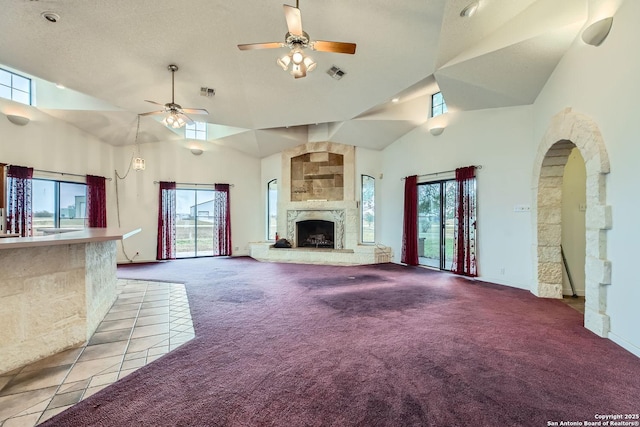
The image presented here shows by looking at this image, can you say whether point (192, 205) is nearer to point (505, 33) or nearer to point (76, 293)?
point (76, 293)

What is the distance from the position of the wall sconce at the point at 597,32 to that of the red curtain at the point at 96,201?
9.12 m

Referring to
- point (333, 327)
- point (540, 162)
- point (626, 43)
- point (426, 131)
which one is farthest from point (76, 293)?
point (426, 131)

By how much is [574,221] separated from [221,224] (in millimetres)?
7951

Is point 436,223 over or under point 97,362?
over

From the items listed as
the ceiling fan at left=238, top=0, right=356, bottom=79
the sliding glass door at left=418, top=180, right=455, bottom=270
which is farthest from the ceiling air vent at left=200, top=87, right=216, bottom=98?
the sliding glass door at left=418, top=180, right=455, bottom=270

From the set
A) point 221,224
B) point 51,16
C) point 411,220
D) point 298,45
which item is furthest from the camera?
point 221,224

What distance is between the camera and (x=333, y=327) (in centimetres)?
317

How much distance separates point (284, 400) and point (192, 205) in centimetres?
763

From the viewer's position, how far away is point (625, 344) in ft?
8.76

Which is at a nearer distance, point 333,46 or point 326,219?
point 333,46

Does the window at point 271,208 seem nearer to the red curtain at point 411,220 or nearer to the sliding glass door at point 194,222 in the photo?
the sliding glass door at point 194,222

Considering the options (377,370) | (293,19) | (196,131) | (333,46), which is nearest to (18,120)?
(196,131)

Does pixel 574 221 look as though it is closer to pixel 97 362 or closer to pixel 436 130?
pixel 436 130

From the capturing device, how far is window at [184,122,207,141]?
821 centimetres
